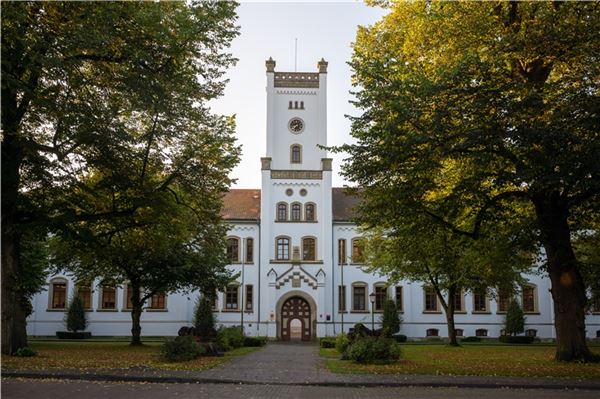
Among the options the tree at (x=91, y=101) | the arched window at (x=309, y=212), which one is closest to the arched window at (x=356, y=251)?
the arched window at (x=309, y=212)

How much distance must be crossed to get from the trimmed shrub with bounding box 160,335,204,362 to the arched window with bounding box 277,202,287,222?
2628cm

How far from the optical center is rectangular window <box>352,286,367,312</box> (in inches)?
1860

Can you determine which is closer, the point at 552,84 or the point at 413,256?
the point at 552,84

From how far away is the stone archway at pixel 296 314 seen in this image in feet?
150

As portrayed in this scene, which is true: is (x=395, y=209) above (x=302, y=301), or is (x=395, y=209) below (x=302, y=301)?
above

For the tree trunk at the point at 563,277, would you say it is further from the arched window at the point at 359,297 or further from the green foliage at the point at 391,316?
the arched window at the point at 359,297

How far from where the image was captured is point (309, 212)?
47156 mm

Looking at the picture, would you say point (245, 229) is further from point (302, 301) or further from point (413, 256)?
point (413, 256)

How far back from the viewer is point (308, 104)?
48.7 meters

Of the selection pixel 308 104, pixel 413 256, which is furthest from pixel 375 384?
pixel 308 104

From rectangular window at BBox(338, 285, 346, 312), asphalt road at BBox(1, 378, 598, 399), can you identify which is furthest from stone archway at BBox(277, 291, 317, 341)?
asphalt road at BBox(1, 378, 598, 399)

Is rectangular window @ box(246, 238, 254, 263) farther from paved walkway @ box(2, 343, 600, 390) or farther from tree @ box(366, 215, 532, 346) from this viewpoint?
paved walkway @ box(2, 343, 600, 390)

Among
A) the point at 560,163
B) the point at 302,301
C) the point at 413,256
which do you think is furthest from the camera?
the point at 302,301

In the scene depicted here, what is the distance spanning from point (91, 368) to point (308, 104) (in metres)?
34.5
